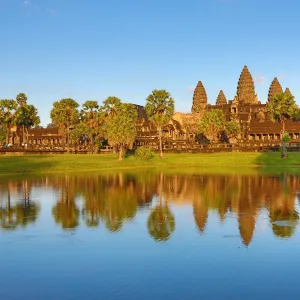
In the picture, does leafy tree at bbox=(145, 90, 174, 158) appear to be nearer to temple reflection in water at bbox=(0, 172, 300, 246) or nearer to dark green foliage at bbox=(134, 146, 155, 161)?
dark green foliage at bbox=(134, 146, 155, 161)

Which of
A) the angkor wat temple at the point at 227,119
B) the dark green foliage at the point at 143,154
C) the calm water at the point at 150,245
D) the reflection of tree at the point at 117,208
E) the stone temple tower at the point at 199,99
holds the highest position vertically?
the stone temple tower at the point at 199,99

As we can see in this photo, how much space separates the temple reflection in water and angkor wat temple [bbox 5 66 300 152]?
163 feet

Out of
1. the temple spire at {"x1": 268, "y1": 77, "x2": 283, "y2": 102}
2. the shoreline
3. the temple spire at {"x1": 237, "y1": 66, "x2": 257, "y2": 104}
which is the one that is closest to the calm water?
the shoreline

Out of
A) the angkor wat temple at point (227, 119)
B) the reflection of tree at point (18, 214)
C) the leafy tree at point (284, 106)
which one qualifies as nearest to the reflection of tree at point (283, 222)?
the reflection of tree at point (18, 214)

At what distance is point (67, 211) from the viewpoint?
29.3 meters

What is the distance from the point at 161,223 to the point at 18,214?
916 cm

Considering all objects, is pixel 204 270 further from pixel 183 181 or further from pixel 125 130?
pixel 125 130

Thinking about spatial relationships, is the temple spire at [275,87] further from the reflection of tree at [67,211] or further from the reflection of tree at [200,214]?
the reflection of tree at [200,214]

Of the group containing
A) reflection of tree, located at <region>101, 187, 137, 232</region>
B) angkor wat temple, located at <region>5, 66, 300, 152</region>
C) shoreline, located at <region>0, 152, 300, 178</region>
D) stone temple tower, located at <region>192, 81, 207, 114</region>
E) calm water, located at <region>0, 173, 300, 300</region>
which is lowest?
calm water, located at <region>0, 173, 300, 300</region>

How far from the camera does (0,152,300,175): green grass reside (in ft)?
211

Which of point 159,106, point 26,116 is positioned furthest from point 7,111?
point 159,106

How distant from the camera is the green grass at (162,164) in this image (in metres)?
64.2

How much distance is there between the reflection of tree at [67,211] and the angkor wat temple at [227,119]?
194 feet

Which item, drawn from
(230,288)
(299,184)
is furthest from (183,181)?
(230,288)
